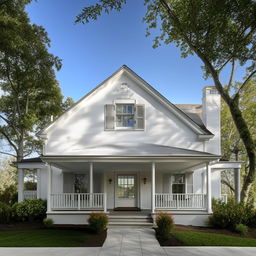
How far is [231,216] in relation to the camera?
10711 millimetres

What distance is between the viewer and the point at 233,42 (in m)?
13.3

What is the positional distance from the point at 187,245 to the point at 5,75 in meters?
17.8

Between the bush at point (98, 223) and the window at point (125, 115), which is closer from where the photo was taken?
the bush at point (98, 223)

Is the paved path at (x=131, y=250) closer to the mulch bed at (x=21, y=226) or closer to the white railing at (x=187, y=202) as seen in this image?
the white railing at (x=187, y=202)

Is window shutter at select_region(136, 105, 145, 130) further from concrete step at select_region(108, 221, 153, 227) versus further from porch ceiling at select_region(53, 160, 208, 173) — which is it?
concrete step at select_region(108, 221, 153, 227)

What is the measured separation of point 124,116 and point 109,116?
889 mm

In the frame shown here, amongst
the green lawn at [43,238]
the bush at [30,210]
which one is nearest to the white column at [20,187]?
the bush at [30,210]

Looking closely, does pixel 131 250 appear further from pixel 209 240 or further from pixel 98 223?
pixel 209 240

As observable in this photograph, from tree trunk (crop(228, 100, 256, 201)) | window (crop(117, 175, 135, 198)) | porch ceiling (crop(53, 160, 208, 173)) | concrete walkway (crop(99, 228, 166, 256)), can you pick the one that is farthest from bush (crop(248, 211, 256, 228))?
window (crop(117, 175, 135, 198))

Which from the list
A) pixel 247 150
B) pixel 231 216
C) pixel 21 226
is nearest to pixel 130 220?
pixel 231 216

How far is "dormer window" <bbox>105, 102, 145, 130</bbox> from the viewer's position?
552 inches

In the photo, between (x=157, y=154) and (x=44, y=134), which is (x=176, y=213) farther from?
(x=44, y=134)

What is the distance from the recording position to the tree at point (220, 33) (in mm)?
12094

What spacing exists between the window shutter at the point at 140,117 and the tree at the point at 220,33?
4343 millimetres
